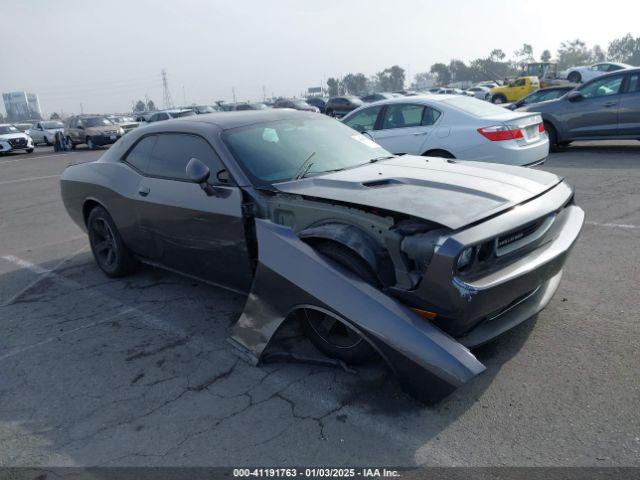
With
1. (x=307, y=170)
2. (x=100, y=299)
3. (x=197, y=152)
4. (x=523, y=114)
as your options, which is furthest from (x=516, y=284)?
(x=523, y=114)

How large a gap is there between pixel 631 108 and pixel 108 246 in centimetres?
1002

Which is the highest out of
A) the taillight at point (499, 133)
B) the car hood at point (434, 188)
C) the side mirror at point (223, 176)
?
the side mirror at point (223, 176)

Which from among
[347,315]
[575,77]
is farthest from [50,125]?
[347,315]

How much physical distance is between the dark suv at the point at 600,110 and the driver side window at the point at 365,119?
4.91 m

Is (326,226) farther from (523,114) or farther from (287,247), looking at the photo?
(523,114)

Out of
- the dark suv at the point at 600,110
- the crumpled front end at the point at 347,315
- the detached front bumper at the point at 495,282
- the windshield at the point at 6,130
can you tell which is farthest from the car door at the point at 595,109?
the windshield at the point at 6,130

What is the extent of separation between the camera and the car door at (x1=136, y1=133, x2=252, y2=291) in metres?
3.78

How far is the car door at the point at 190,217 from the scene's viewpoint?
3779 mm

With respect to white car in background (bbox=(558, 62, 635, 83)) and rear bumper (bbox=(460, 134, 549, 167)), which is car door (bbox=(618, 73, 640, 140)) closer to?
rear bumper (bbox=(460, 134, 549, 167))

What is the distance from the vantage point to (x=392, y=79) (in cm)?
14475

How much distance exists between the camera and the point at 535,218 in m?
3.12

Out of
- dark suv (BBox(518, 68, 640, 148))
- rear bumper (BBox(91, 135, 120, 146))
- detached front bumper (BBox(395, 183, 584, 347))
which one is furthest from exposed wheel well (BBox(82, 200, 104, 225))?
rear bumper (BBox(91, 135, 120, 146))

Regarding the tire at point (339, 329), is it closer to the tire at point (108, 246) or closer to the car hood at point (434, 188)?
the car hood at point (434, 188)

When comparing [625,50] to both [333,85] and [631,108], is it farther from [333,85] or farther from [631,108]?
[631,108]
